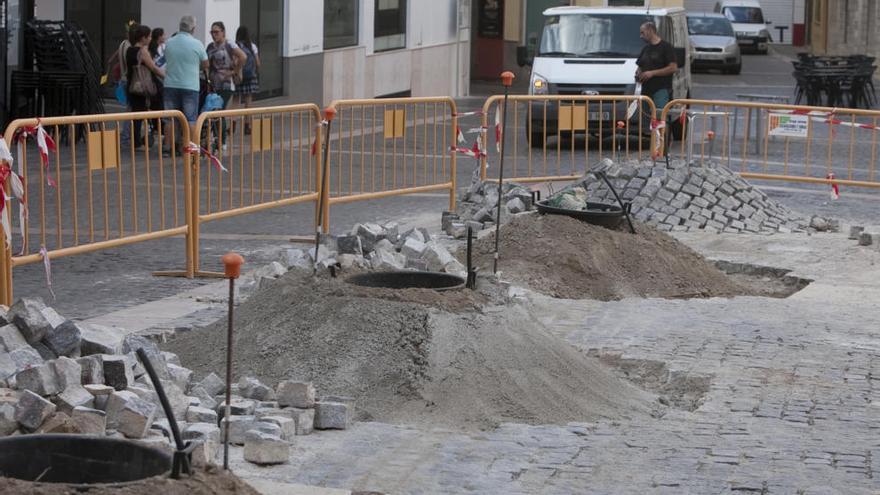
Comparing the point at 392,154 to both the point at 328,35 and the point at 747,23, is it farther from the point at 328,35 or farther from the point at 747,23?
the point at 747,23

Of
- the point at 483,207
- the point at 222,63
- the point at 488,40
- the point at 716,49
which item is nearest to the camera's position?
the point at 483,207

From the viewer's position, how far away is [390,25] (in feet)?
107

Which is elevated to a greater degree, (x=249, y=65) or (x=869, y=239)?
(x=249, y=65)

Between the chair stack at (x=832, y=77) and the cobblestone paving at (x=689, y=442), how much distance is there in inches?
922

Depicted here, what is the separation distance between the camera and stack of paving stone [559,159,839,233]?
1591cm

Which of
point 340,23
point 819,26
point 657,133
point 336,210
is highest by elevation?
point 819,26

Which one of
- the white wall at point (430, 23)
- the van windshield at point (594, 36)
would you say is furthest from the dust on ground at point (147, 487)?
the white wall at point (430, 23)

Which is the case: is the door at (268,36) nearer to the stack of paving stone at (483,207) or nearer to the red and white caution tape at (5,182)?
the stack of paving stone at (483,207)

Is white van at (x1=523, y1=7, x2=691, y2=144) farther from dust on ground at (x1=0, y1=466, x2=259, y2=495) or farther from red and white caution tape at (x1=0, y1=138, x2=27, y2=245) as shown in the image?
dust on ground at (x1=0, y1=466, x2=259, y2=495)

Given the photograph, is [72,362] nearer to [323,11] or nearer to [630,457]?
[630,457]

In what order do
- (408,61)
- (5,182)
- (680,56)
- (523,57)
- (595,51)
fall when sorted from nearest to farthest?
(5,182), (595,51), (680,56), (523,57), (408,61)

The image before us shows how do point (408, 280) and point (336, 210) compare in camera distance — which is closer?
point (408, 280)

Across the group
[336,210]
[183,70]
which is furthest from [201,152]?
[183,70]

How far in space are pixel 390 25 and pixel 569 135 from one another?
13231mm
